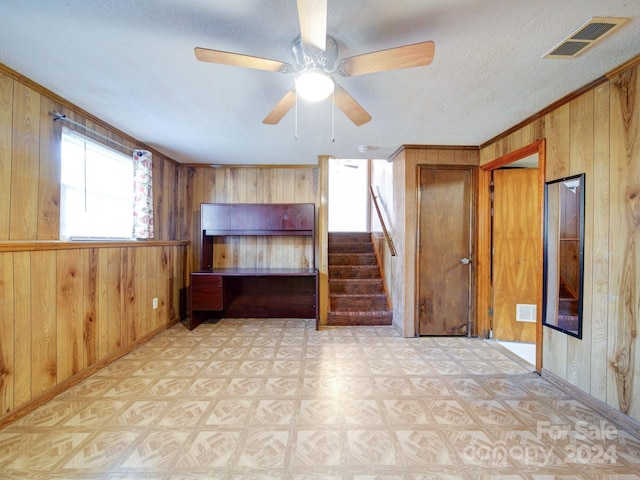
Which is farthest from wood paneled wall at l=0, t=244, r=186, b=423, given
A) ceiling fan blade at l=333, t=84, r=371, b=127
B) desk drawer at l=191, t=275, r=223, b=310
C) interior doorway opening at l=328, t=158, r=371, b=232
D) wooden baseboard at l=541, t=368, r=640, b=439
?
interior doorway opening at l=328, t=158, r=371, b=232

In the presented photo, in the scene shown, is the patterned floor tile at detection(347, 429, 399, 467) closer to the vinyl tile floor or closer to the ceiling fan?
the vinyl tile floor

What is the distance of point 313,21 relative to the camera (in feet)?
3.57

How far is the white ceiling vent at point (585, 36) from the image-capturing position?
1307mm

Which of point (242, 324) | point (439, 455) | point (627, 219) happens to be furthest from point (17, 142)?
point (627, 219)

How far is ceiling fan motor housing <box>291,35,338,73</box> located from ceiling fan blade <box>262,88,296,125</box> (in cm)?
17

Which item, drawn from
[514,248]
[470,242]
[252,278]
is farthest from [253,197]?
[514,248]

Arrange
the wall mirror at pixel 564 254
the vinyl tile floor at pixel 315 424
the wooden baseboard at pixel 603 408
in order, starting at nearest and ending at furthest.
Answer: the vinyl tile floor at pixel 315 424 → the wooden baseboard at pixel 603 408 → the wall mirror at pixel 564 254

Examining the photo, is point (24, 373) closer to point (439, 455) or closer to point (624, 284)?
point (439, 455)

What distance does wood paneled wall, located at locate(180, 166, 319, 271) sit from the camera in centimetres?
396

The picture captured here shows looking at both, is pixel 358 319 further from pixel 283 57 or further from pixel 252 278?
pixel 283 57

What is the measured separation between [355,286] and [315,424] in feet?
8.08

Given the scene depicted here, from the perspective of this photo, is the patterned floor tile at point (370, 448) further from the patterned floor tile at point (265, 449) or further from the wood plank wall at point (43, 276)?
the wood plank wall at point (43, 276)

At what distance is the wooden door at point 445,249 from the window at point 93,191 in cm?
330

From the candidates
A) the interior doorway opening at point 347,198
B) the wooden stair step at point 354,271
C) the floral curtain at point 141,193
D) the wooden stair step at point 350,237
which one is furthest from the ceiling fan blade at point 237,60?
the interior doorway opening at point 347,198
